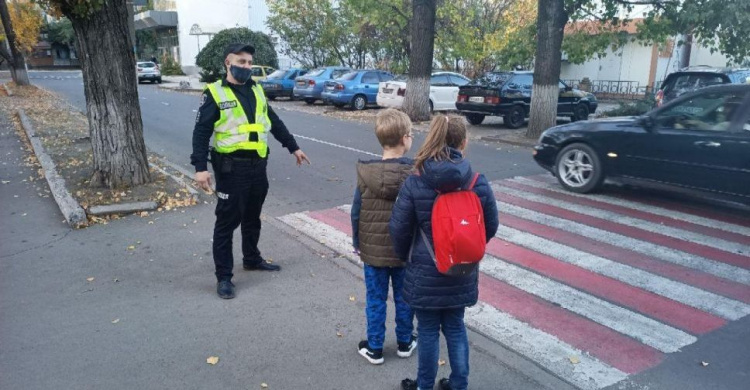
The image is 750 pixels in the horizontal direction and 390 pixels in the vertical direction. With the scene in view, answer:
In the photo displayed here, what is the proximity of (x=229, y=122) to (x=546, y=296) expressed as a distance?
116 inches

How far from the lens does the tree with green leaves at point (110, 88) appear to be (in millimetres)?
7078

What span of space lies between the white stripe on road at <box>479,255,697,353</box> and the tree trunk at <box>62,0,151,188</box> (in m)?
4.99

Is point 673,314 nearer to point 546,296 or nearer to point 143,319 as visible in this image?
point 546,296

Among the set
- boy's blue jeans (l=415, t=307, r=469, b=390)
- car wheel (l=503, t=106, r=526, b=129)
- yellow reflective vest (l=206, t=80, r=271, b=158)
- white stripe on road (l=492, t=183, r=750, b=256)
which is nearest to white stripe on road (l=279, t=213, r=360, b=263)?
yellow reflective vest (l=206, t=80, r=271, b=158)

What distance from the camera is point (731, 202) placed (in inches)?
266

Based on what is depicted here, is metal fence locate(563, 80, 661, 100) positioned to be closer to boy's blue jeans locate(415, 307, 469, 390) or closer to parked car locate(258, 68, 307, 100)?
parked car locate(258, 68, 307, 100)

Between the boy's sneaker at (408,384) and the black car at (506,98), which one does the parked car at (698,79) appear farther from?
the boy's sneaker at (408,384)

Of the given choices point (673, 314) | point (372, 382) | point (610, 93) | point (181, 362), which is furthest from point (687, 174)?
point (610, 93)

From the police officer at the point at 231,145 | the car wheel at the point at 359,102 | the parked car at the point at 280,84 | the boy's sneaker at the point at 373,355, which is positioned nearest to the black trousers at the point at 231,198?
the police officer at the point at 231,145

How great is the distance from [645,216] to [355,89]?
15463 millimetres

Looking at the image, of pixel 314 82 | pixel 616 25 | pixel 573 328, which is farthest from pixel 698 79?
pixel 314 82

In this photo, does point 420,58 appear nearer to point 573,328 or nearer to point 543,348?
point 573,328

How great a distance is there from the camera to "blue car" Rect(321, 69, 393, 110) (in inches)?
839

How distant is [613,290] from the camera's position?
487 centimetres
